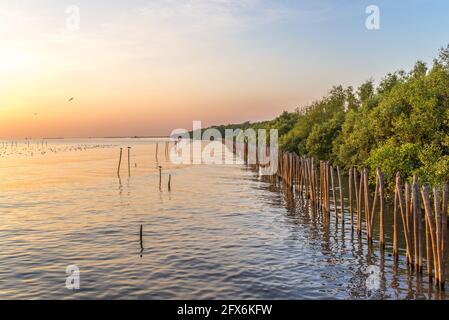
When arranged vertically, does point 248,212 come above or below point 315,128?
below

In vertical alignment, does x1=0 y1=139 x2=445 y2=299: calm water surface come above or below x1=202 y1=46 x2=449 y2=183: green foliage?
below

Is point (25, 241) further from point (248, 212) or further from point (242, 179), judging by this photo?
point (242, 179)

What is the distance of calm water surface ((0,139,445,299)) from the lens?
1222 centimetres

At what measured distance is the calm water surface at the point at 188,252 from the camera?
12.2 m

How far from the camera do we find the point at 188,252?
16297 millimetres

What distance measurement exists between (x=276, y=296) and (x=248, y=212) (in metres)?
13.0

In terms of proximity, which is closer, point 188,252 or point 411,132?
point 188,252

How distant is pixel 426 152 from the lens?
62.2 ft

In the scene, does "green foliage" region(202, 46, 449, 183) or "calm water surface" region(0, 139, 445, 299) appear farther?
"green foliage" region(202, 46, 449, 183)

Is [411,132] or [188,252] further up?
[411,132]

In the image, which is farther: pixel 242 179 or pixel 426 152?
pixel 242 179

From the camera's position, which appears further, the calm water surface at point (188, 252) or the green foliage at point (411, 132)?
the green foliage at point (411, 132)

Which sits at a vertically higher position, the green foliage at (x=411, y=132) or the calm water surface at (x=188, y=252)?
the green foliage at (x=411, y=132)
